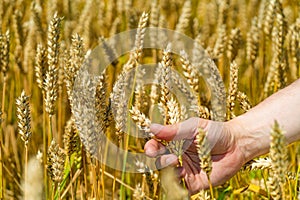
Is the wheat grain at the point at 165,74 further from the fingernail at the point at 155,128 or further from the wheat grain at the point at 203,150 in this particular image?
the wheat grain at the point at 203,150

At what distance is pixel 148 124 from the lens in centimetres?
104

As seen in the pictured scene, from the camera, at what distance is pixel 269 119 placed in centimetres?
119

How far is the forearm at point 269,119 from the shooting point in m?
1.18

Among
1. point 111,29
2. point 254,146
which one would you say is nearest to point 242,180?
point 254,146

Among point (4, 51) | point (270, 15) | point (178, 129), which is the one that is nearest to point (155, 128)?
point (178, 129)

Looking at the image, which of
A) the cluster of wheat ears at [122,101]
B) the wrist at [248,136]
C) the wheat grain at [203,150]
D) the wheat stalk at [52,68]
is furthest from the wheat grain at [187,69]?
the wheat grain at [203,150]

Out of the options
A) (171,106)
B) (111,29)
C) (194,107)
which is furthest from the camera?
(111,29)

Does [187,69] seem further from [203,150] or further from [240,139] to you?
[203,150]

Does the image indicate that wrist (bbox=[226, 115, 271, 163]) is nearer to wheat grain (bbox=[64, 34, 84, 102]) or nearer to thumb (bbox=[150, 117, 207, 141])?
thumb (bbox=[150, 117, 207, 141])

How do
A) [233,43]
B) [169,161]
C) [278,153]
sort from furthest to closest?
1. [233,43]
2. [169,161]
3. [278,153]

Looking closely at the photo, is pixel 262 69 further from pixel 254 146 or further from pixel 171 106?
pixel 171 106

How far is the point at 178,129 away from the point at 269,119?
23 cm

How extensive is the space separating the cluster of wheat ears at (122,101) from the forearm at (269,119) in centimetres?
3

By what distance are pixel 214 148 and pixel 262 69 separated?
803 millimetres
